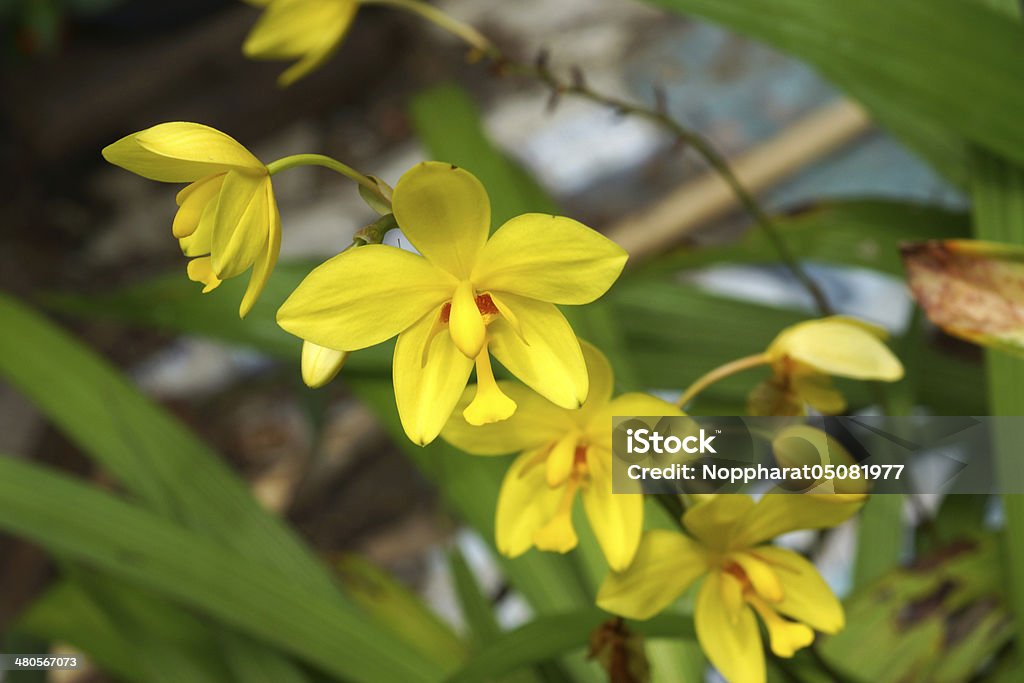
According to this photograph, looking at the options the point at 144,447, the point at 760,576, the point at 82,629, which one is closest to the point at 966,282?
the point at 760,576

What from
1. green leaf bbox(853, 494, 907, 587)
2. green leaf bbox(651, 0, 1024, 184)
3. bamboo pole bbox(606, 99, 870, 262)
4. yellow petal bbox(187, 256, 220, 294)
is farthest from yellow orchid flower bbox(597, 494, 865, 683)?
bamboo pole bbox(606, 99, 870, 262)

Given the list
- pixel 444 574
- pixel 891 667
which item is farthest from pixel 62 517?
pixel 444 574

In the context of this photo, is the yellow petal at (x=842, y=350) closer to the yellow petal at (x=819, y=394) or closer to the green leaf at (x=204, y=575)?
the yellow petal at (x=819, y=394)

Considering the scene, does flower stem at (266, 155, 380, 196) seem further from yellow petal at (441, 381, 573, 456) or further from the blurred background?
the blurred background

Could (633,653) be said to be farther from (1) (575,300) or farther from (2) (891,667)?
(2) (891,667)

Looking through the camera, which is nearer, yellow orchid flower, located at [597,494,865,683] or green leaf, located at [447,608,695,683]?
yellow orchid flower, located at [597,494,865,683]
